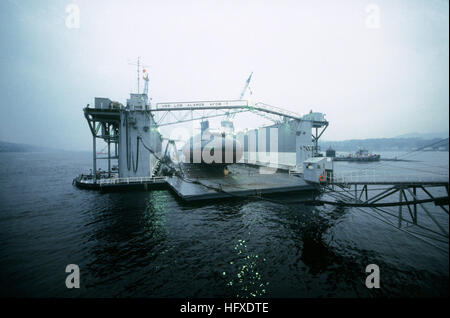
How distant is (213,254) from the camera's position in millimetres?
9984

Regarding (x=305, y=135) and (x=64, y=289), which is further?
(x=305, y=135)

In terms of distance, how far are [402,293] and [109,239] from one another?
52.9 ft

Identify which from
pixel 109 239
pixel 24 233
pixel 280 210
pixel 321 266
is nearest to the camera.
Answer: pixel 321 266

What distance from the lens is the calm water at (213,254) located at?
7656mm

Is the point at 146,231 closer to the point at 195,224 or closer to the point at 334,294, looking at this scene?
the point at 195,224

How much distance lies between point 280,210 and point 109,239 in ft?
47.5

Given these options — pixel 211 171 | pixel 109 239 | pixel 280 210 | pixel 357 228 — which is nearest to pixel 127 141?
pixel 211 171

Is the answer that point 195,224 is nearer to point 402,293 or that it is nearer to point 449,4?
point 402,293

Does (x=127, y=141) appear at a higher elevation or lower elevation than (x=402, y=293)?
higher

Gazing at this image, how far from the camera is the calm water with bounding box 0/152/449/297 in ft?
25.1

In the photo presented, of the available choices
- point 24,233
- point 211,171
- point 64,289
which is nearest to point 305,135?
point 211,171

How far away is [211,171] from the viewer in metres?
32.7
